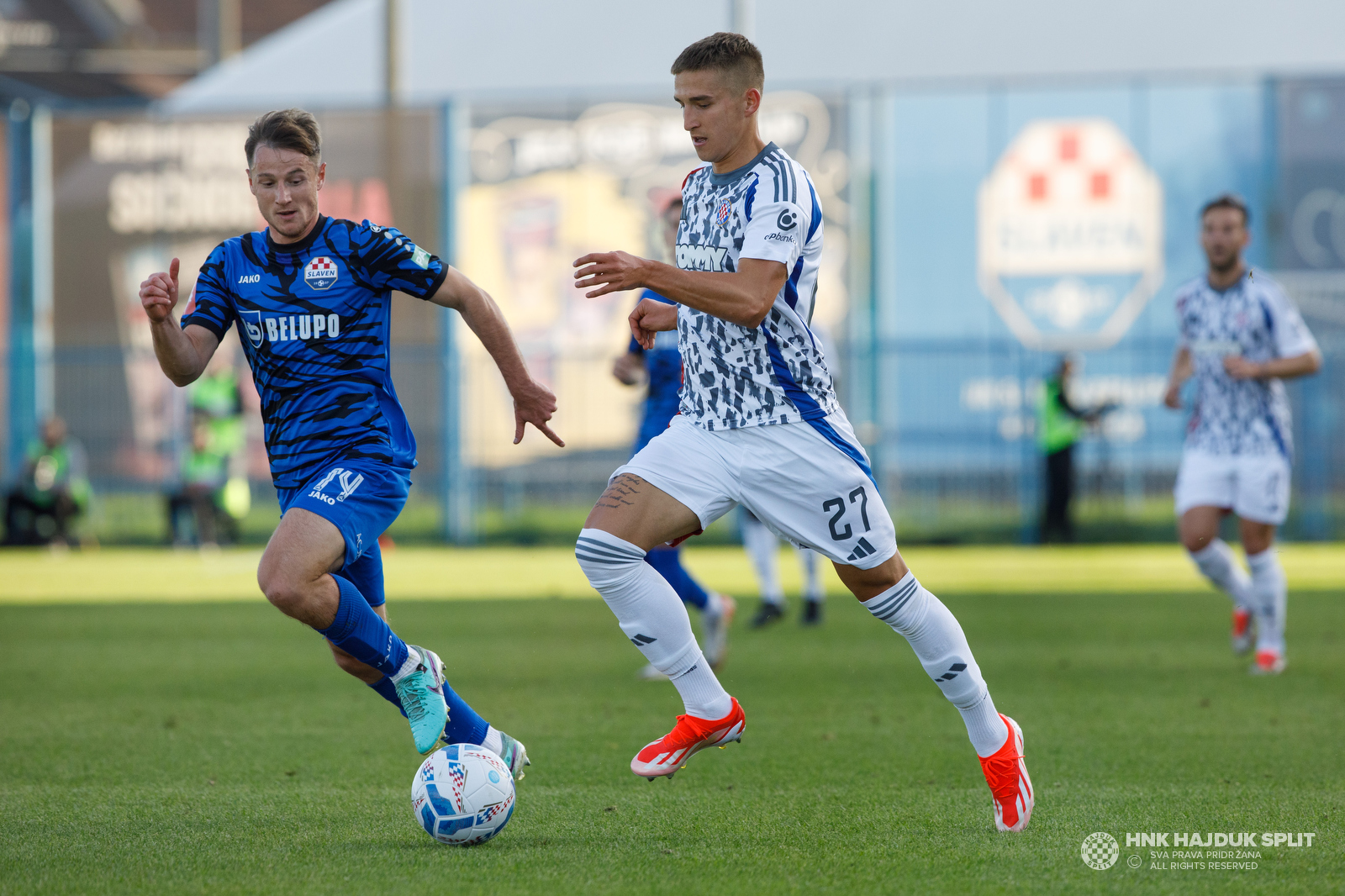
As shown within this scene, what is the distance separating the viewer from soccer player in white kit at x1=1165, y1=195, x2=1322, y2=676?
7574 millimetres

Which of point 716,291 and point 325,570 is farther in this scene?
point 325,570

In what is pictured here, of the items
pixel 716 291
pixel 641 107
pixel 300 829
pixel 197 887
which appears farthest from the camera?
pixel 641 107

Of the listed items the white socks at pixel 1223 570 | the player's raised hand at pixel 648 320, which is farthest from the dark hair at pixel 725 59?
the white socks at pixel 1223 570

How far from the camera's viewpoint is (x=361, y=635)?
4.35 metres

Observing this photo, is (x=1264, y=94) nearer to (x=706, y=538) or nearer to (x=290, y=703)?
(x=706, y=538)

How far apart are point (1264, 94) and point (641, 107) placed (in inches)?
353

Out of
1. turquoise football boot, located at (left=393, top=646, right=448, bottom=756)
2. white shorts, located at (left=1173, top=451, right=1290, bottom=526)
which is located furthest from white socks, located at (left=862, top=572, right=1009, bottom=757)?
white shorts, located at (left=1173, top=451, right=1290, bottom=526)

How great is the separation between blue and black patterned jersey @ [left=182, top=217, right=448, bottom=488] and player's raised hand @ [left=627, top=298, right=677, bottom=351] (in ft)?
2.40

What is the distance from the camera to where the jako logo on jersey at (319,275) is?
4566mm

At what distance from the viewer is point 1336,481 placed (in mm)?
19938

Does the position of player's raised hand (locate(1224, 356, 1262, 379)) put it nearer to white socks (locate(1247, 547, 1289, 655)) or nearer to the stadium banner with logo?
white socks (locate(1247, 547, 1289, 655))

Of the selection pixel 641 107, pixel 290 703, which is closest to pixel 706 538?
pixel 641 107

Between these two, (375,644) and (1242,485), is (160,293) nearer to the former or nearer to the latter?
(375,644)

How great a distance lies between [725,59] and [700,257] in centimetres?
58
